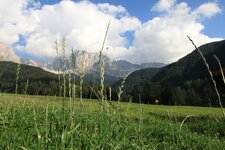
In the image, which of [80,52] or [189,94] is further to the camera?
[189,94]

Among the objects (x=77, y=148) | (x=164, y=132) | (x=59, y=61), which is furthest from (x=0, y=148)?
(x=164, y=132)

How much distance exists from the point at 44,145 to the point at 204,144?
5.59 metres

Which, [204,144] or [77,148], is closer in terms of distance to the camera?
[77,148]

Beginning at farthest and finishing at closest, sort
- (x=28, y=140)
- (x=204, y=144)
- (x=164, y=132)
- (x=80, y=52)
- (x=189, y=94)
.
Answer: (x=189, y=94) → (x=164, y=132) → (x=204, y=144) → (x=80, y=52) → (x=28, y=140)

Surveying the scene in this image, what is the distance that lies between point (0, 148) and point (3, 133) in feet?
2.42

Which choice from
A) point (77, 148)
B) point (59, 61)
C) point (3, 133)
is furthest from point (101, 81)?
point (3, 133)

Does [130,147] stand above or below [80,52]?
below

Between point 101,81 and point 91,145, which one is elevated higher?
point 101,81

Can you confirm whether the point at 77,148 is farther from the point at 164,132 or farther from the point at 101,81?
the point at 164,132

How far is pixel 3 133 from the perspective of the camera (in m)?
4.92

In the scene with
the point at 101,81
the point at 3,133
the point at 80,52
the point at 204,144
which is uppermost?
the point at 80,52

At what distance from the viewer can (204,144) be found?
8.76 m

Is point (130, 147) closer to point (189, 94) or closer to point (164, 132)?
point (164, 132)

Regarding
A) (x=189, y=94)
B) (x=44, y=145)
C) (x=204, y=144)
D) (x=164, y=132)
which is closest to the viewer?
(x=44, y=145)
